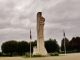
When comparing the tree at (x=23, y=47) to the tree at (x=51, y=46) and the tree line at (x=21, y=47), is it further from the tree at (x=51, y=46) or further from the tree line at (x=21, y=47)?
the tree at (x=51, y=46)

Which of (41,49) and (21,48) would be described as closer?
(41,49)

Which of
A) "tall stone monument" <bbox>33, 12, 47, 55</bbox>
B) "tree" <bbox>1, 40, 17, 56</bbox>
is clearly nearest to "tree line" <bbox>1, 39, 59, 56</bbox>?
"tree" <bbox>1, 40, 17, 56</bbox>

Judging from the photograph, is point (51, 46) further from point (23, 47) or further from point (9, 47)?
point (9, 47)

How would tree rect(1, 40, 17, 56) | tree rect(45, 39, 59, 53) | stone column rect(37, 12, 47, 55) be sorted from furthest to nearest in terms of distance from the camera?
tree rect(45, 39, 59, 53), tree rect(1, 40, 17, 56), stone column rect(37, 12, 47, 55)

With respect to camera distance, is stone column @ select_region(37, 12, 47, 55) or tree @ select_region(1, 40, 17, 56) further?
tree @ select_region(1, 40, 17, 56)

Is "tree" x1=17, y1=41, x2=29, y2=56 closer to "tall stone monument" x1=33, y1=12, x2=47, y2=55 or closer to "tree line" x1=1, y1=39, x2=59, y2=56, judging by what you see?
"tree line" x1=1, y1=39, x2=59, y2=56

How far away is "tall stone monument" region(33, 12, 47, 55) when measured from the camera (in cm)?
4622

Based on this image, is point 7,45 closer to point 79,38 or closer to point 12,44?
point 12,44

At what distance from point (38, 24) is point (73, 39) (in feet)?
181

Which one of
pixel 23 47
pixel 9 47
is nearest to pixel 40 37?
pixel 23 47

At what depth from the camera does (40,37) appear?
47094mm

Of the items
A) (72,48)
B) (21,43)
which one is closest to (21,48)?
(21,43)

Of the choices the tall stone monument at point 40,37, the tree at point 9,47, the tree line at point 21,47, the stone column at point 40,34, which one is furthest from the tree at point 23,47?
the stone column at point 40,34

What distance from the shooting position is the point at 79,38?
9531 centimetres
